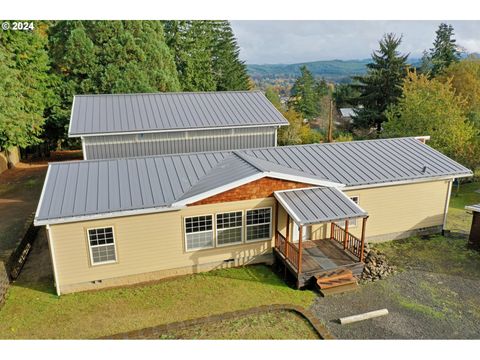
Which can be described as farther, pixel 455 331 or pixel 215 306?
pixel 215 306

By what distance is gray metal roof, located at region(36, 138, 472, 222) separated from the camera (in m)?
13.4

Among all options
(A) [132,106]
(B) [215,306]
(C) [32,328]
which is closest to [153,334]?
(B) [215,306]

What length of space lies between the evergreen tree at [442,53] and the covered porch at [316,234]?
1483 inches

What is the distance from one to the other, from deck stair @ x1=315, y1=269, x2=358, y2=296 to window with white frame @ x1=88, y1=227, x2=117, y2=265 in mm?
7310

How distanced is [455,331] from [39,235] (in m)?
17.6

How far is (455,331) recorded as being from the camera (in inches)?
453

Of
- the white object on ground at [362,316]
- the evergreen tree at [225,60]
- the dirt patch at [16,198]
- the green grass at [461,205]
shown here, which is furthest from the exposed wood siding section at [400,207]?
the evergreen tree at [225,60]

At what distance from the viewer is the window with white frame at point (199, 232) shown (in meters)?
14.2

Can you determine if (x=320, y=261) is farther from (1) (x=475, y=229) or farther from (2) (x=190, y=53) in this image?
(2) (x=190, y=53)

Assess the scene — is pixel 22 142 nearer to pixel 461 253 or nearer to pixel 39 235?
pixel 39 235

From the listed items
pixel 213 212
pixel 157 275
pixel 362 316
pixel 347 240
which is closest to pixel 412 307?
pixel 362 316

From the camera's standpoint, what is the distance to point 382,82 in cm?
3947

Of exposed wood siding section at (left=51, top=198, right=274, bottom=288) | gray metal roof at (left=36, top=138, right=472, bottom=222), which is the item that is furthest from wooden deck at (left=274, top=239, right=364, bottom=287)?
gray metal roof at (left=36, top=138, right=472, bottom=222)

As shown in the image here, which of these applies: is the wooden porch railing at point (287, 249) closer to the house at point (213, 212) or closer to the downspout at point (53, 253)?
the house at point (213, 212)
